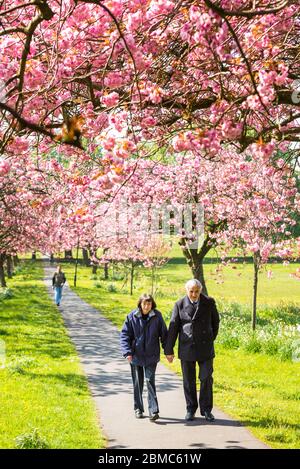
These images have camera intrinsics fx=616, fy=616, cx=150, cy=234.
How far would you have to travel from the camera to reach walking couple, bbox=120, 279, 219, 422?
24.9 feet

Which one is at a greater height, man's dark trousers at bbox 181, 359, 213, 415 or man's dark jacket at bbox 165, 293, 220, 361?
man's dark jacket at bbox 165, 293, 220, 361

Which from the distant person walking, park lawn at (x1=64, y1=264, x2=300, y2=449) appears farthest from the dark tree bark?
the distant person walking

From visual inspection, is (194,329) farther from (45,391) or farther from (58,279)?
(58,279)

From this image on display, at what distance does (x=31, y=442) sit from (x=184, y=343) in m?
2.17

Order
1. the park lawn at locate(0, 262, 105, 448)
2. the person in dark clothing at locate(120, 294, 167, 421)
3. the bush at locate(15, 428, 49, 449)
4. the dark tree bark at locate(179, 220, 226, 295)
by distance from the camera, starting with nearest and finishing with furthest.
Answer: the bush at locate(15, 428, 49, 449) < the park lawn at locate(0, 262, 105, 448) < the person in dark clothing at locate(120, 294, 167, 421) < the dark tree bark at locate(179, 220, 226, 295)

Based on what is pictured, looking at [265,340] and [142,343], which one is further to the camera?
[265,340]

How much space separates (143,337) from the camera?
7777 millimetres

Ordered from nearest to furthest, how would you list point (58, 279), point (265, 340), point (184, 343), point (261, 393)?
point (184, 343) → point (261, 393) → point (265, 340) → point (58, 279)

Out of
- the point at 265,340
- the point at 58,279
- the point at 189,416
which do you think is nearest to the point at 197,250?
the point at 58,279

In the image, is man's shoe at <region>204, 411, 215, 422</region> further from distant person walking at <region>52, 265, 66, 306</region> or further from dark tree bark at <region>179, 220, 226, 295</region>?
distant person walking at <region>52, 265, 66, 306</region>

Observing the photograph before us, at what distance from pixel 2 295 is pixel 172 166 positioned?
1099 cm

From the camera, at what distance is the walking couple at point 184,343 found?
759cm

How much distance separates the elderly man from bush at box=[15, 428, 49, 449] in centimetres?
183

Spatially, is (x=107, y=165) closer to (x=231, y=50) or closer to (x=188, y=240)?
(x=231, y=50)
